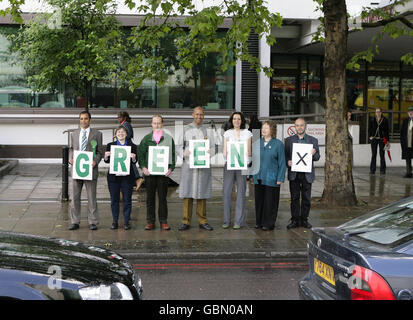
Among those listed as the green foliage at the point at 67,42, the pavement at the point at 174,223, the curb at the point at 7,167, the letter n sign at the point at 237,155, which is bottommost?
the pavement at the point at 174,223

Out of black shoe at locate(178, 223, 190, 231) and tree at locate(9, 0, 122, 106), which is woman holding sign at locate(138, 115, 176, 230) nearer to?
black shoe at locate(178, 223, 190, 231)

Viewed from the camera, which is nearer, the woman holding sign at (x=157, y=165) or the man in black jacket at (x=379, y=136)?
the woman holding sign at (x=157, y=165)

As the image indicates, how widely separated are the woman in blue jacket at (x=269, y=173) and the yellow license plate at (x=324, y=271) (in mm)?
5326

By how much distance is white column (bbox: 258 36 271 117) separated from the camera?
2239 cm

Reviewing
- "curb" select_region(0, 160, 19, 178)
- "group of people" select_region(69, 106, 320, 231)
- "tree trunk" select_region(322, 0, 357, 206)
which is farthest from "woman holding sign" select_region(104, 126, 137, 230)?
"curb" select_region(0, 160, 19, 178)

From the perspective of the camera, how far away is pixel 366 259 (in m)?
4.39

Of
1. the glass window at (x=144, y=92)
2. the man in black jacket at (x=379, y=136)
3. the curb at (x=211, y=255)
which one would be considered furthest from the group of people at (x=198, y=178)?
Answer: the glass window at (x=144, y=92)

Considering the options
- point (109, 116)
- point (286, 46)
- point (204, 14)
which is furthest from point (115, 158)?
point (286, 46)

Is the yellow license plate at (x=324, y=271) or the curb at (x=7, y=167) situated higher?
the yellow license plate at (x=324, y=271)

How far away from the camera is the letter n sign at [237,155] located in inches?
415

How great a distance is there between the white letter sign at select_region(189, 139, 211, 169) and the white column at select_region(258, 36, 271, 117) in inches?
482

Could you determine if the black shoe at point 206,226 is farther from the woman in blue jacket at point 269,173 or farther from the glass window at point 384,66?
the glass window at point 384,66

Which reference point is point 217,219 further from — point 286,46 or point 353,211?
point 286,46

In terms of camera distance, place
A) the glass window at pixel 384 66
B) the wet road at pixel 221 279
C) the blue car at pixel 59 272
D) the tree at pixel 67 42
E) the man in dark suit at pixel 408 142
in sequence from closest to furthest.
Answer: the blue car at pixel 59 272 → the wet road at pixel 221 279 → the tree at pixel 67 42 → the man in dark suit at pixel 408 142 → the glass window at pixel 384 66
